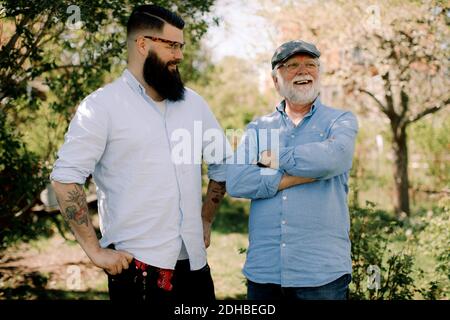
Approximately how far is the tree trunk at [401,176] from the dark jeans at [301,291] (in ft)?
26.1

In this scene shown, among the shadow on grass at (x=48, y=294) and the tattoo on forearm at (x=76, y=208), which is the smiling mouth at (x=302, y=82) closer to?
the tattoo on forearm at (x=76, y=208)

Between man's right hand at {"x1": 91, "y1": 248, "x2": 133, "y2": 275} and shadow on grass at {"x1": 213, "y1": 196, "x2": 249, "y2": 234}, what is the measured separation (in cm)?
710

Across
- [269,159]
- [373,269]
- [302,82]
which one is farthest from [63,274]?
[302,82]

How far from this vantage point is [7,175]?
16.5ft

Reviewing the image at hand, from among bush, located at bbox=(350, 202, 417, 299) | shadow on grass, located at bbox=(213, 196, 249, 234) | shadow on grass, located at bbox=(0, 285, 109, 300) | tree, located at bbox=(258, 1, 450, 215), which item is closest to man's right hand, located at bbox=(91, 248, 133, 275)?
bush, located at bbox=(350, 202, 417, 299)

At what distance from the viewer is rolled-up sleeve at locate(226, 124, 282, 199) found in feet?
9.50

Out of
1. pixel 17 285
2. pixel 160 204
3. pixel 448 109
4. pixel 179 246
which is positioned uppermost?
pixel 448 109

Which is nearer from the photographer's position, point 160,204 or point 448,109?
point 160,204

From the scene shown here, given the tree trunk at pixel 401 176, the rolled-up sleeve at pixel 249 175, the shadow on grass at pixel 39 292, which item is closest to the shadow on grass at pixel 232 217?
the tree trunk at pixel 401 176

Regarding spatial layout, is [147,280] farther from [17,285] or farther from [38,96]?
[17,285]

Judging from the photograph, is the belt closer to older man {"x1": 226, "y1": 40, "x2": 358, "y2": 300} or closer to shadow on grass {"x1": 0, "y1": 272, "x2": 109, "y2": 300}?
older man {"x1": 226, "y1": 40, "x2": 358, "y2": 300}

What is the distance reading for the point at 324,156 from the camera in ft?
9.09

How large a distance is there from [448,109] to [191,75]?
17.7 ft
